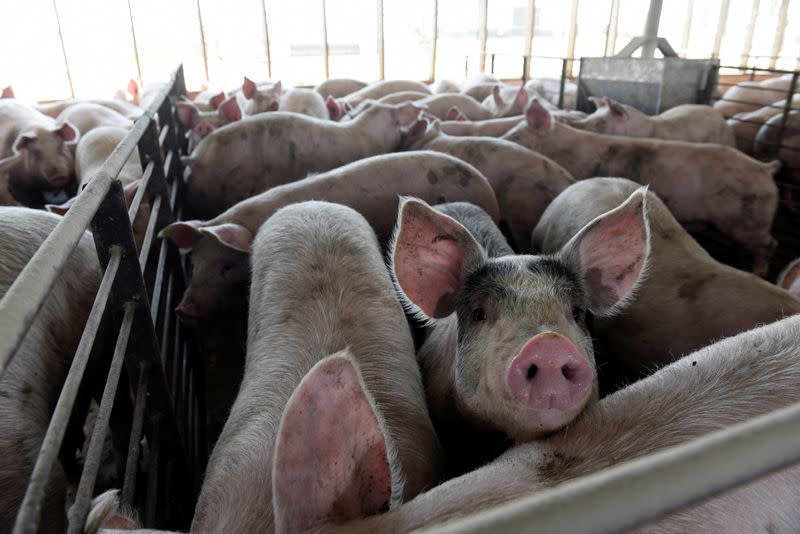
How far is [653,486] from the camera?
0.49 m

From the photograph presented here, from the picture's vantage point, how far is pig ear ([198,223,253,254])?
2.87 meters

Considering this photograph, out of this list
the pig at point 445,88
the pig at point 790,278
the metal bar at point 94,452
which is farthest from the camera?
Result: the pig at point 445,88

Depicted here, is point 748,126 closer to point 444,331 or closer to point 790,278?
point 790,278

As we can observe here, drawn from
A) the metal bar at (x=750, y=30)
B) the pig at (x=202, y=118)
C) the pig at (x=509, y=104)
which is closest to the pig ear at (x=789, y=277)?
the pig at (x=509, y=104)

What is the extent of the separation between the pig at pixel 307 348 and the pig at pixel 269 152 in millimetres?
1659

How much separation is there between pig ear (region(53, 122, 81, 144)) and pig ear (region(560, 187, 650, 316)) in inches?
184

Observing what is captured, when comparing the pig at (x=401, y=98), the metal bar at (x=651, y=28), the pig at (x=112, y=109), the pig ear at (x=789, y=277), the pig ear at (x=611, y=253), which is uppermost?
the metal bar at (x=651, y=28)

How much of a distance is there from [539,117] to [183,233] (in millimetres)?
2966

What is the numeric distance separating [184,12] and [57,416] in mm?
12137

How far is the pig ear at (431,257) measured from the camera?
5.48 feet

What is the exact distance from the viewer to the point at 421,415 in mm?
1815

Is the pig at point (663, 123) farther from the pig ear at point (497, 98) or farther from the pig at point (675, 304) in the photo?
the pig at point (675, 304)

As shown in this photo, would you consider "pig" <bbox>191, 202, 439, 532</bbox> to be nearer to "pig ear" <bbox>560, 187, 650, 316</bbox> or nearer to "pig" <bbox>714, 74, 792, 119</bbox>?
"pig ear" <bbox>560, 187, 650, 316</bbox>

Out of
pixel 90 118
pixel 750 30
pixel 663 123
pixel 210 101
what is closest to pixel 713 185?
pixel 663 123
